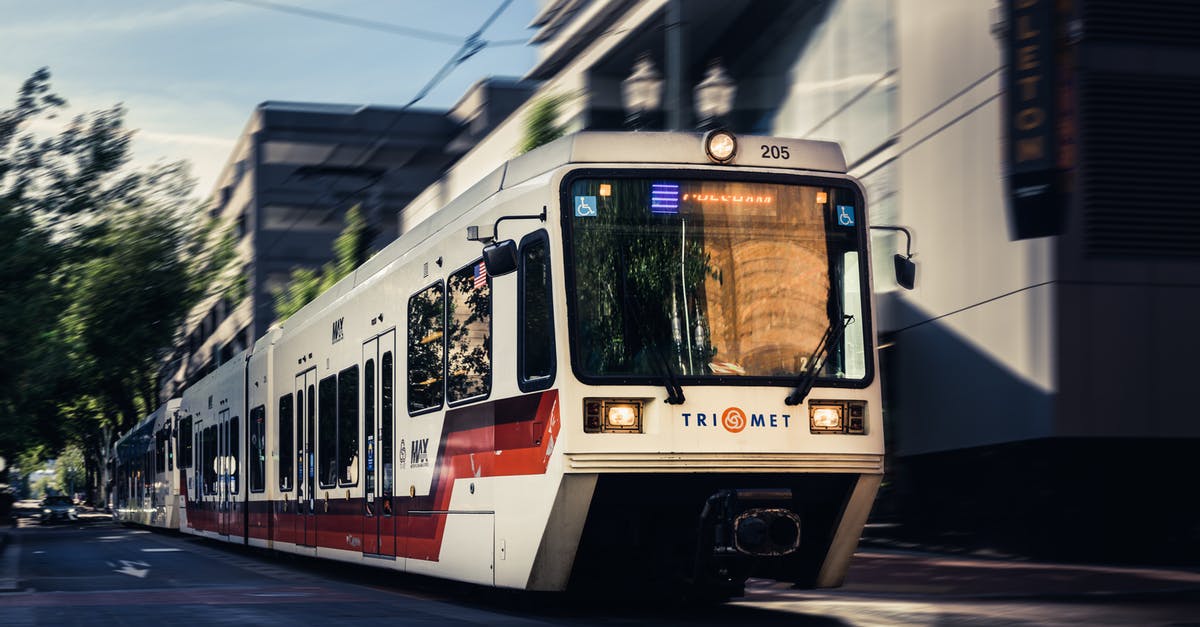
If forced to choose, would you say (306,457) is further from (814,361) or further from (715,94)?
(814,361)

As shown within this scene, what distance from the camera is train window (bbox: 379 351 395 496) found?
44.4ft

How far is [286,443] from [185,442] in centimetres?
1258

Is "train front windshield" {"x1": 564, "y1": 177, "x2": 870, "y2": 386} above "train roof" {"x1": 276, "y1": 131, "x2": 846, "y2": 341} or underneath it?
underneath

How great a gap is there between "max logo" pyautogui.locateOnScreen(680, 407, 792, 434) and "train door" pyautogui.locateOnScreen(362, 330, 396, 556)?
13.9 ft

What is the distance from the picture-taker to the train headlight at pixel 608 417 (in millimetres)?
9766

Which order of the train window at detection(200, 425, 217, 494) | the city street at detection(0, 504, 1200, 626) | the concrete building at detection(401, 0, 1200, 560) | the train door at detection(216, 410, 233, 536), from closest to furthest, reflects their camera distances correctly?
the city street at detection(0, 504, 1200, 626) < the concrete building at detection(401, 0, 1200, 560) < the train door at detection(216, 410, 233, 536) < the train window at detection(200, 425, 217, 494)

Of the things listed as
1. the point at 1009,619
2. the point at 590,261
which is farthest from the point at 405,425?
the point at 1009,619

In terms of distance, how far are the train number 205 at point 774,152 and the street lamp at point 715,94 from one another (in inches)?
393

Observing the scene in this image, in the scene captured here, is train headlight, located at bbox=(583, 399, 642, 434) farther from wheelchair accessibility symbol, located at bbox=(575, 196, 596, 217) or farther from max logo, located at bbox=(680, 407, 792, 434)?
wheelchair accessibility symbol, located at bbox=(575, 196, 596, 217)

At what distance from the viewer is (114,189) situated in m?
26.1

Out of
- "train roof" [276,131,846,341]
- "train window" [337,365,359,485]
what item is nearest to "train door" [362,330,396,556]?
"train window" [337,365,359,485]

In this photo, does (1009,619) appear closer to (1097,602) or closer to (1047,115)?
(1097,602)

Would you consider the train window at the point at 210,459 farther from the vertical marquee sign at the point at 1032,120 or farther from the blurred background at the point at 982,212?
the vertical marquee sign at the point at 1032,120

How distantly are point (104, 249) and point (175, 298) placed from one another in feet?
85.5
